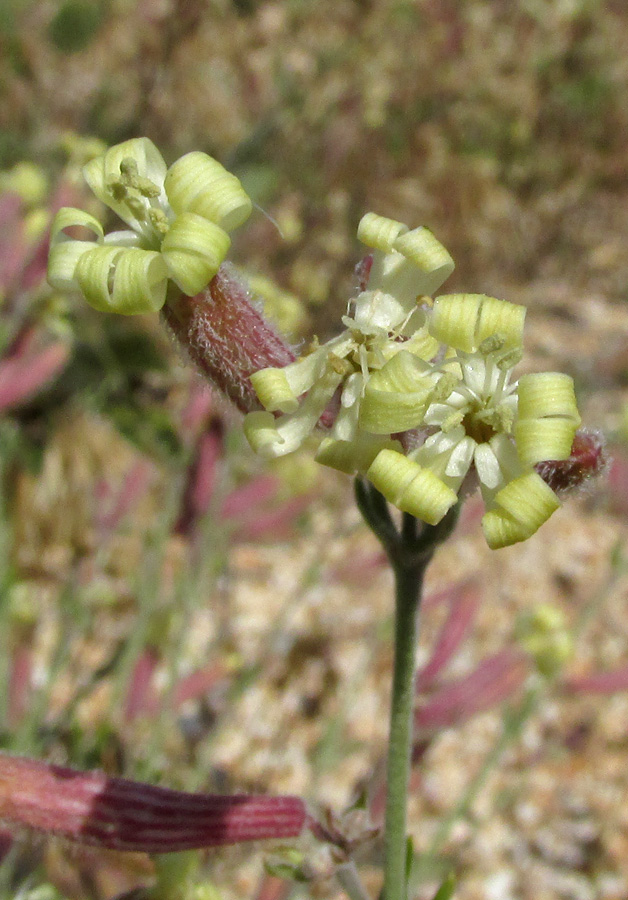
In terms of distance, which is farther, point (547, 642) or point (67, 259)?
point (547, 642)

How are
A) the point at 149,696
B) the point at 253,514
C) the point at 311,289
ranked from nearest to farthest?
the point at 149,696 < the point at 253,514 < the point at 311,289

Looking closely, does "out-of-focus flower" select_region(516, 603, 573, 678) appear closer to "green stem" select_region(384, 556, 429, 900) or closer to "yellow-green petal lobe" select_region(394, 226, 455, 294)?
"green stem" select_region(384, 556, 429, 900)

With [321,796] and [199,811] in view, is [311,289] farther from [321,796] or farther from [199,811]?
[199,811]

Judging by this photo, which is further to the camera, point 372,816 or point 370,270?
point 372,816

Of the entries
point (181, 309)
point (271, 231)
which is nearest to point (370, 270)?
point (181, 309)

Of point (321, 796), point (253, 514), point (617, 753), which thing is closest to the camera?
point (253, 514)

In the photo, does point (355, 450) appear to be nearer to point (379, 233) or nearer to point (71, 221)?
point (379, 233)

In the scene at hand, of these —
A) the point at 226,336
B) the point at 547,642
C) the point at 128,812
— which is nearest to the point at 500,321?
the point at 226,336
